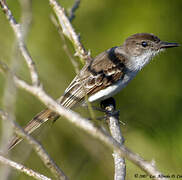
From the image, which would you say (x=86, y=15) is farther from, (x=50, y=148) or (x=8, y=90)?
(x=8, y=90)

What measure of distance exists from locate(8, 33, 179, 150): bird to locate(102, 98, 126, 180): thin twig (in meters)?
0.19

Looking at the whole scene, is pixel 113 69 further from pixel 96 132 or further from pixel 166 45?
pixel 96 132

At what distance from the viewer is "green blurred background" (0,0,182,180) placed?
447 cm

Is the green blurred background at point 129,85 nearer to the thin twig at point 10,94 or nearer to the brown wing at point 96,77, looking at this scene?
the brown wing at point 96,77

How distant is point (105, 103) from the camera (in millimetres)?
4652

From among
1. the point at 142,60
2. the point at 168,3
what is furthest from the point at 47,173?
the point at 168,3

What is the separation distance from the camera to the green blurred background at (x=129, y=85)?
14.7 feet

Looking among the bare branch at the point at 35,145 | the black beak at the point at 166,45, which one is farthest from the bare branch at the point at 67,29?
the bare branch at the point at 35,145

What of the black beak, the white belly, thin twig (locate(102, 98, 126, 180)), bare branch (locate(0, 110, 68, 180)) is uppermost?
the black beak

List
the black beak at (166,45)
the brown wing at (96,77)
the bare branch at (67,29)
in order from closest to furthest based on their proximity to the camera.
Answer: the bare branch at (67,29), the brown wing at (96,77), the black beak at (166,45)

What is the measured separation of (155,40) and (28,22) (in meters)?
3.19

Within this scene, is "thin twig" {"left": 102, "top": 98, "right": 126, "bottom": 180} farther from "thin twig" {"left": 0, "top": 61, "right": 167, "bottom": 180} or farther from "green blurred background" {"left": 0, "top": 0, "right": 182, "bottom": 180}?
"thin twig" {"left": 0, "top": 61, "right": 167, "bottom": 180}

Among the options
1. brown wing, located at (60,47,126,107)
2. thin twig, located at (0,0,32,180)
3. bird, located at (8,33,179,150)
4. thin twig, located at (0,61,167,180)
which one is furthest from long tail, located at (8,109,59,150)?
thin twig, located at (0,0,32,180)

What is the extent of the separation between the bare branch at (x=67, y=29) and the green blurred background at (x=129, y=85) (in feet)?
1.89
